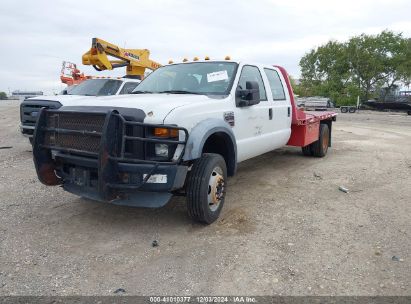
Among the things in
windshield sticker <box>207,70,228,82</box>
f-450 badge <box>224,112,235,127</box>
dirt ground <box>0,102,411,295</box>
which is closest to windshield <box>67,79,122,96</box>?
dirt ground <box>0,102,411,295</box>

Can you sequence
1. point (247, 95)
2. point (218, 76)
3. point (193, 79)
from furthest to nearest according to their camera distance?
1. point (193, 79)
2. point (218, 76)
3. point (247, 95)

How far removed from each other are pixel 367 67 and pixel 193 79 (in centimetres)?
5007

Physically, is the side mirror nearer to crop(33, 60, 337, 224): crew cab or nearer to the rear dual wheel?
crop(33, 60, 337, 224): crew cab

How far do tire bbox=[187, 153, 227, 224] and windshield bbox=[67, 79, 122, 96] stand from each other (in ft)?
20.1

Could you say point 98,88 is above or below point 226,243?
above

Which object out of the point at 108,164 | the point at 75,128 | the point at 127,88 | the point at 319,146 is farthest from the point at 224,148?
the point at 127,88

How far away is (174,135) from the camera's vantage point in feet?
12.1

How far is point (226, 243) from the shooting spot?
12.3 feet

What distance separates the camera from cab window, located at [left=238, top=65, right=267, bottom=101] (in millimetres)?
5152

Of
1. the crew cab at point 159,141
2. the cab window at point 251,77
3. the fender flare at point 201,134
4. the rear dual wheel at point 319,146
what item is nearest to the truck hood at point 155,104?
the crew cab at point 159,141

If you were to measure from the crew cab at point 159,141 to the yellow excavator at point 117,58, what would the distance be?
8207 millimetres

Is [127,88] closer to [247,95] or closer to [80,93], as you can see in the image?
[80,93]

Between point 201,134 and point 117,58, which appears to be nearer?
point 201,134

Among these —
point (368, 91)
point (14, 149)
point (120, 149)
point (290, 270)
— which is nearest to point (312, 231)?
point (290, 270)
